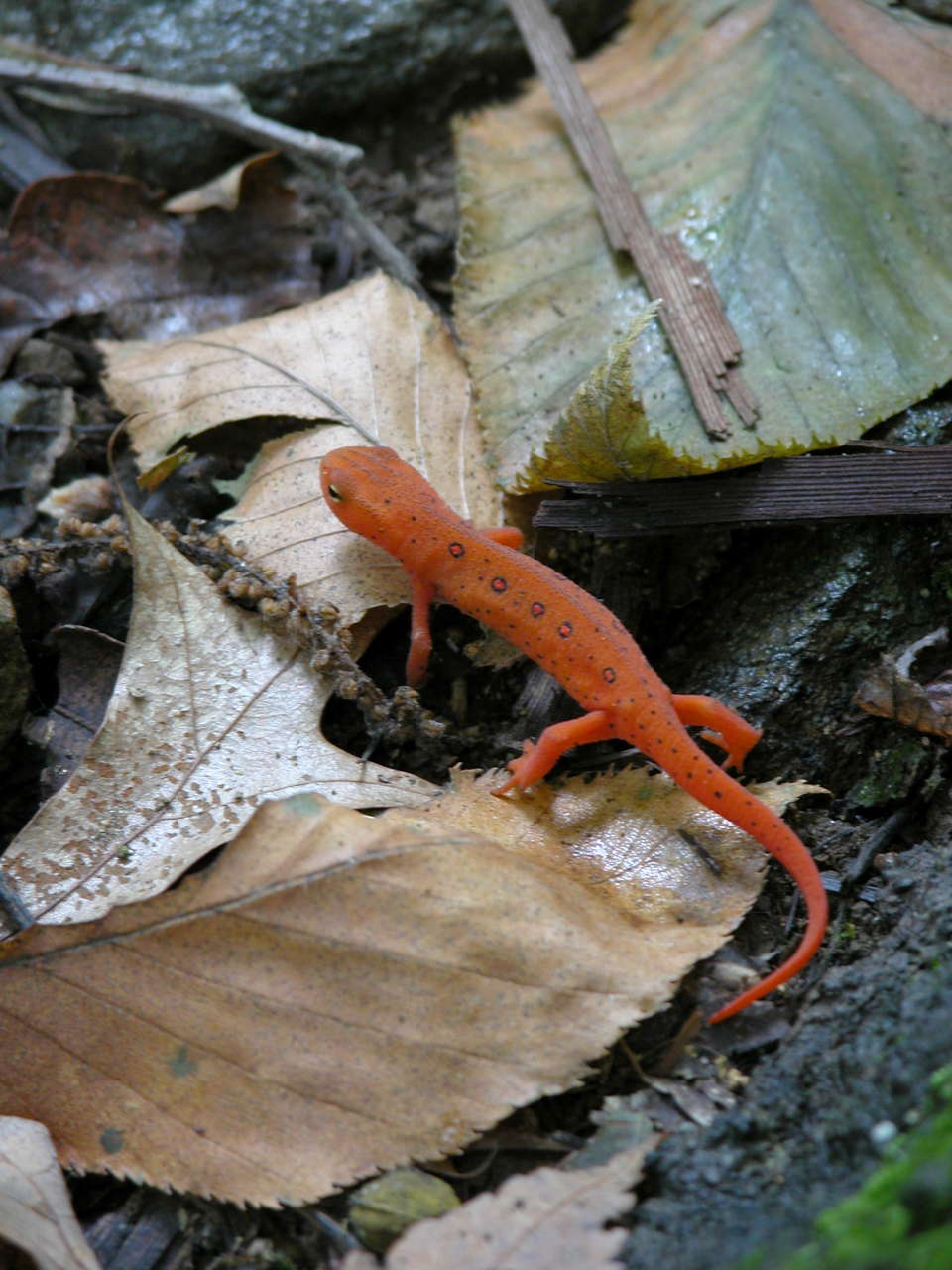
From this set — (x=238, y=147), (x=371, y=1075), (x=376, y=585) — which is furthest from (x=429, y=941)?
(x=238, y=147)

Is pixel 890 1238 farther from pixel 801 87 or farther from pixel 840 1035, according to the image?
pixel 801 87

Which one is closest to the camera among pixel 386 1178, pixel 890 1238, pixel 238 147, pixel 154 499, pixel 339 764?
pixel 890 1238

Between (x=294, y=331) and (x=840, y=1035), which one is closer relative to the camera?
(x=840, y=1035)

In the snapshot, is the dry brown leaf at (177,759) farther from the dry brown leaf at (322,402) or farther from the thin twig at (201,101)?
the thin twig at (201,101)


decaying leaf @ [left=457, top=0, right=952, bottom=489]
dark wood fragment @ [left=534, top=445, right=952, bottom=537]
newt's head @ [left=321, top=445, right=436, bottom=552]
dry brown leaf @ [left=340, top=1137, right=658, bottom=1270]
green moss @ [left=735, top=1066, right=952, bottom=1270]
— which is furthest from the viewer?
newt's head @ [left=321, top=445, right=436, bottom=552]

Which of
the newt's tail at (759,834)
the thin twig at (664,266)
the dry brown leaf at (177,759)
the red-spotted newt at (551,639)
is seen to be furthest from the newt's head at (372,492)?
the newt's tail at (759,834)

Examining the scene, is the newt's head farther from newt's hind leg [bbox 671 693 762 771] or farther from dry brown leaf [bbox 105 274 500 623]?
newt's hind leg [bbox 671 693 762 771]

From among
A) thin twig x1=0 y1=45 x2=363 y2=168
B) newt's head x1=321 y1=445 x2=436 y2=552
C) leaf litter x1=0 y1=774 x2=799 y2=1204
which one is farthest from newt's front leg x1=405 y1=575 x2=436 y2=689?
thin twig x1=0 y1=45 x2=363 y2=168

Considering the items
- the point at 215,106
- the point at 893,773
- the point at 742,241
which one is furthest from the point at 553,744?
the point at 215,106
